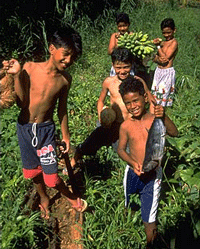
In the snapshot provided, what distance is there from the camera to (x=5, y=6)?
7.39 m

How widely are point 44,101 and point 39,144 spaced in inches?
14.3

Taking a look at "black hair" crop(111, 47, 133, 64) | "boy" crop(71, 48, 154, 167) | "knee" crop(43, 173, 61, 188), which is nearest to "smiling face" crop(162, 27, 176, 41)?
"boy" crop(71, 48, 154, 167)

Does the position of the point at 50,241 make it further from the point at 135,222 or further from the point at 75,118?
the point at 75,118

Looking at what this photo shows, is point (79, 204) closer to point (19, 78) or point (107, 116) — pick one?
point (107, 116)

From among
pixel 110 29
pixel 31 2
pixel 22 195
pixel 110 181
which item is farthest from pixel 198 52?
pixel 22 195

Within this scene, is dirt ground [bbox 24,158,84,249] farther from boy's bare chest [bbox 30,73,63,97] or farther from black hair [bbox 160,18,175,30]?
black hair [bbox 160,18,175,30]

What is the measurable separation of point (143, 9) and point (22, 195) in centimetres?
779

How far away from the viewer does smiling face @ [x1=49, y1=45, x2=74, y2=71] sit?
Result: 2.72 m

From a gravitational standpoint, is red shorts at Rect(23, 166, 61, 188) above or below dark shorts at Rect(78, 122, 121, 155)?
above

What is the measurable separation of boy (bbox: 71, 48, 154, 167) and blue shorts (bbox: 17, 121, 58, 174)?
2.86ft

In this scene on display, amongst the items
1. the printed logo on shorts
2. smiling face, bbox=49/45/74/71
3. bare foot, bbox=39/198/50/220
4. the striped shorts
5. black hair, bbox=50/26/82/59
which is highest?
black hair, bbox=50/26/82/59

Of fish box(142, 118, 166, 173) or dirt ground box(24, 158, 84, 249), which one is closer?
fish box(142, 118, 166, 173)

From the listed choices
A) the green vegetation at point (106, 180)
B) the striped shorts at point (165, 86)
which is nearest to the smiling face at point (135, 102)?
the green vegetation at point (106, 180)

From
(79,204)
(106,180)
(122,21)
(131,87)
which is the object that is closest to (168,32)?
(122,21)
